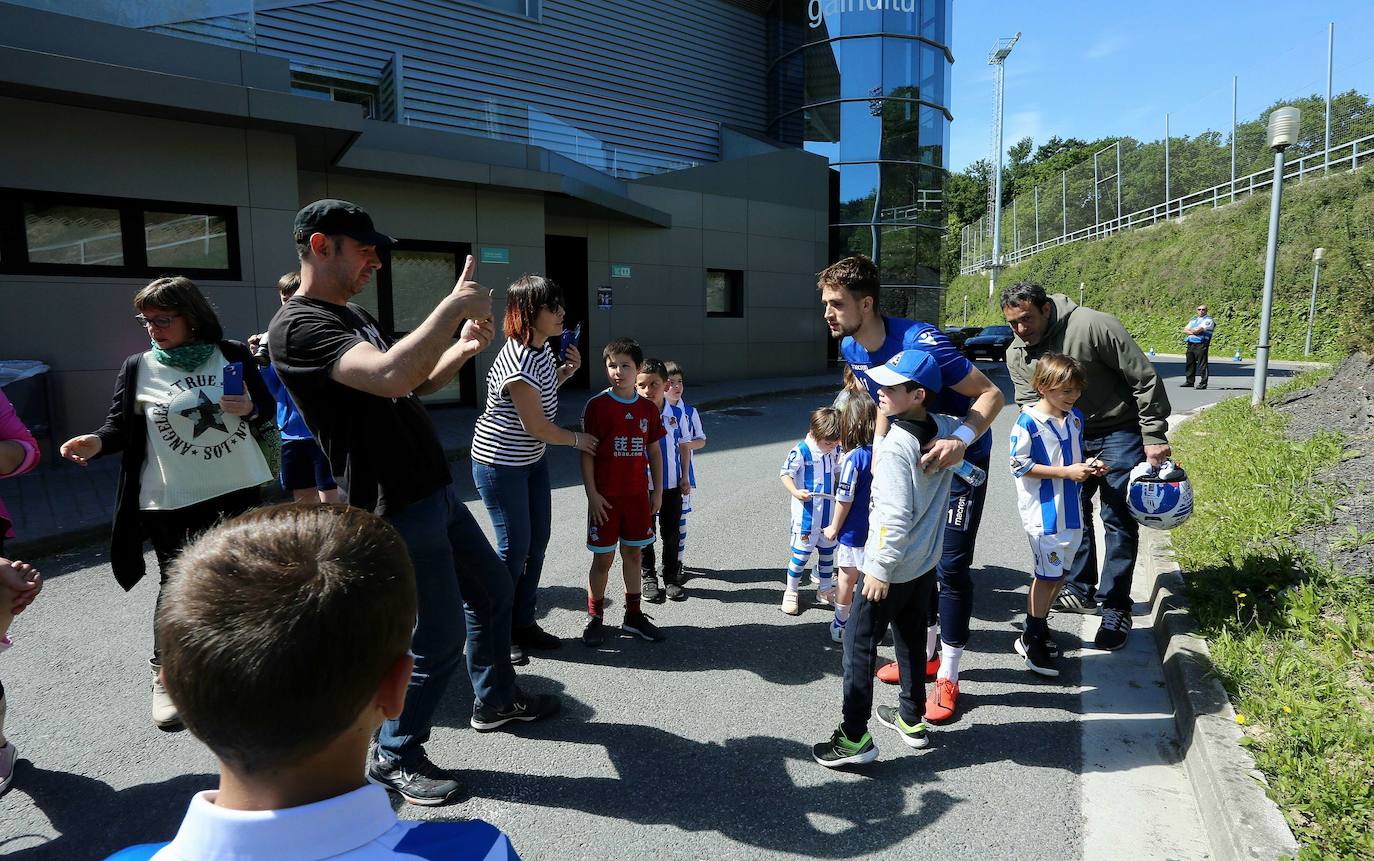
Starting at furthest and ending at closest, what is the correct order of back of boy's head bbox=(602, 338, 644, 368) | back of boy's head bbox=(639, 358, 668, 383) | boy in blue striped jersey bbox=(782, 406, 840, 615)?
boy in blue striped jersey bbox=(782, 406, 840, 615)
back of boy's head bbox=(639, 358, 668, 383)
back of boy's head bbox=(602, 338, 644, 368)

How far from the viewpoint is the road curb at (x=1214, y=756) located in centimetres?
250

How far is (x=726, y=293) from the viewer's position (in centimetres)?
1988

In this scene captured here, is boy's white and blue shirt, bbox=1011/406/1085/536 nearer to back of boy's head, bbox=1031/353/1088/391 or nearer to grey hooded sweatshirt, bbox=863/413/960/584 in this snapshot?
back of boy's head, bbox=1031/353/1088/391

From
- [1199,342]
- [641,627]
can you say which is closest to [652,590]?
[641,627]

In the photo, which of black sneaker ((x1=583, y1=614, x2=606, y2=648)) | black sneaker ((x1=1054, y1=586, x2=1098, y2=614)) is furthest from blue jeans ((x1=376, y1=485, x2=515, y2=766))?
black sneaker ((x1=1054, y1=586, x2=1098, y2=614))

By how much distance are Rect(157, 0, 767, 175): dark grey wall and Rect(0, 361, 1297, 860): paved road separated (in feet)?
29.9

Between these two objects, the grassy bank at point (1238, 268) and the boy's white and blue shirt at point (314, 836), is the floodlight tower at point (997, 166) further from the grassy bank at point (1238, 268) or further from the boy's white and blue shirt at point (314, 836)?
the boy's white and blue shirt at point (314, 836)

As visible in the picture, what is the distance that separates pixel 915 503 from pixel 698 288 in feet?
52.2

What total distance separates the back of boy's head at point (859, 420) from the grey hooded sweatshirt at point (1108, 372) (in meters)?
0.89

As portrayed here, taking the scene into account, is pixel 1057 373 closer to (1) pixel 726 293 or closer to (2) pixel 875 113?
(1) pixel 726 293

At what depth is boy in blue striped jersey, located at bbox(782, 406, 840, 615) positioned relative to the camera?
4.80 m

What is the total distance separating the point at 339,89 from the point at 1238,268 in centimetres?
3217

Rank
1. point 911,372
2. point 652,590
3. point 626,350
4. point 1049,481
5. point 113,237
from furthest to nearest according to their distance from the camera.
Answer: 1. point 113,237
2. point 652,590
3. point 626,350
4. point 1049,481
5. point 911,372

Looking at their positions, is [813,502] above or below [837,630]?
above
